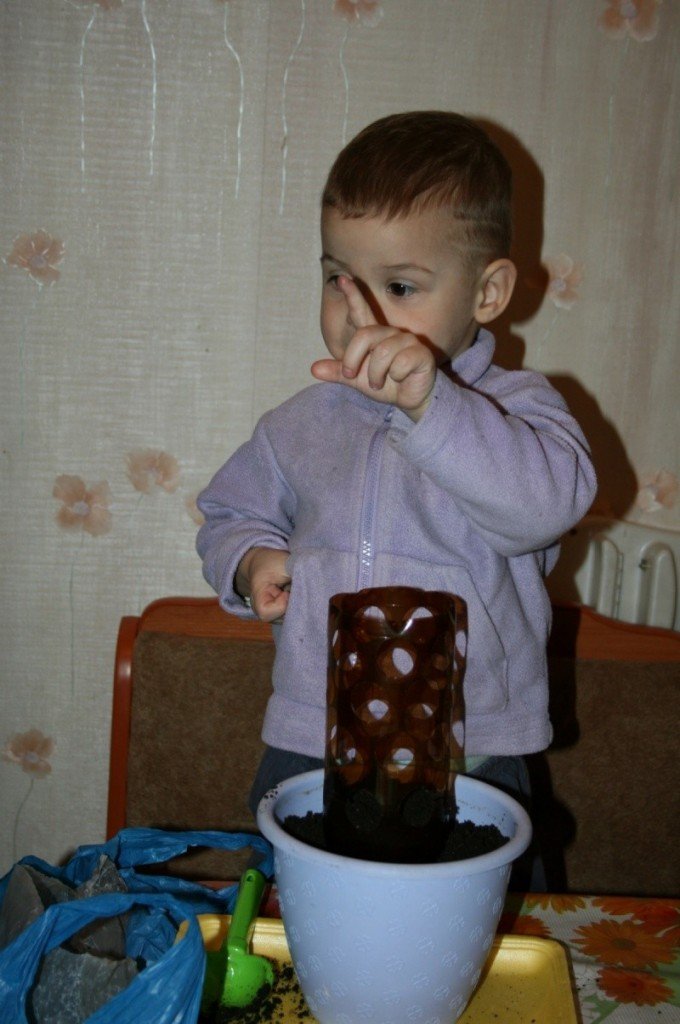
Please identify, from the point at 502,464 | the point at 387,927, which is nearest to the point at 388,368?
Result: the point at 502,464

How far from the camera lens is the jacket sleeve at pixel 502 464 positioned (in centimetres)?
63

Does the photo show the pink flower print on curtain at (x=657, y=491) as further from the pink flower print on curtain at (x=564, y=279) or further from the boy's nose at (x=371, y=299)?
the boy's nose at (x=371, y=299)

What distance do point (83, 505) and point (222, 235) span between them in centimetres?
39

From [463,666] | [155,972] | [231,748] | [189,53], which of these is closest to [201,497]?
[463,666]

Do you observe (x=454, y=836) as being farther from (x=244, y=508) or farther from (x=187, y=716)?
(x=187, y=716)

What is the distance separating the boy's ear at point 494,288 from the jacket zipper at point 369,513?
138 millimetres

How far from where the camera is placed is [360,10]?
119cm

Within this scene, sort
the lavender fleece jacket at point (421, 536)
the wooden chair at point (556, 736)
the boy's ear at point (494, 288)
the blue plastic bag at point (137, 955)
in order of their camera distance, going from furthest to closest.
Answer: the wooden chair at point (556, 736), the boy's ear at point (494, 288), the lavender fleece jacket at point (421, 536), the blue plastic bag at point (137, 955)

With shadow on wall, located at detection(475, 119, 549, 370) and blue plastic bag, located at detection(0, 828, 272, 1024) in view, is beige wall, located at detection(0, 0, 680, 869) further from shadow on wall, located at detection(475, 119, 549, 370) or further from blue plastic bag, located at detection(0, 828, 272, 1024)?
blue plastic bag, located at detection(0, 828, 272, 1024)

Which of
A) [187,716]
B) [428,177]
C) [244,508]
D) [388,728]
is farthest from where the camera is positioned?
[187,716]

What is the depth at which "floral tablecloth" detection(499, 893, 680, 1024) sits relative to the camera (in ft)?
1.84

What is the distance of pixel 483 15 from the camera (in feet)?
A: 3.92

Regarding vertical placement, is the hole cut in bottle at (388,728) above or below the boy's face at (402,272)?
below

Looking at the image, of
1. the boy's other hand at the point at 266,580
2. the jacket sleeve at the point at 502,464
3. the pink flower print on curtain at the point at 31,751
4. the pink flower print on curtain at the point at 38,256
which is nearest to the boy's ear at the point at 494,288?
the jacket sleeve at the point at 502,464
